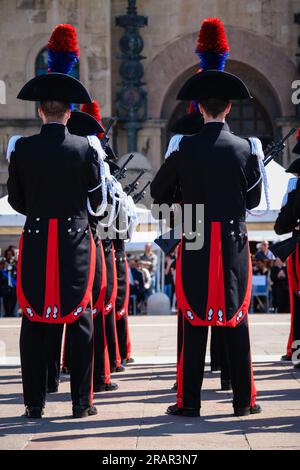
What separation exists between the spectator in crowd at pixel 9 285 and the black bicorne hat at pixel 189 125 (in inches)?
500

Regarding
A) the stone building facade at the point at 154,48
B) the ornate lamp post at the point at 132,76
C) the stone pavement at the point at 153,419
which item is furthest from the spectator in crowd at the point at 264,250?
the stone pavement at the point at 153,419

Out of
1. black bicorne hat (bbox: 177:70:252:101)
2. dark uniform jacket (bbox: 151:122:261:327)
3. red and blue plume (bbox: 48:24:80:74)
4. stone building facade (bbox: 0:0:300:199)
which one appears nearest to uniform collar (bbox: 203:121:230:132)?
dark uniform jacket (bbox: 151:122:261:327)

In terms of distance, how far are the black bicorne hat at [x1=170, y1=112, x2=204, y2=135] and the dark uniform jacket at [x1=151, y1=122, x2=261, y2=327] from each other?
33.8 inches

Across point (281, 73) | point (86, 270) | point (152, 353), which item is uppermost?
point (281, 73)

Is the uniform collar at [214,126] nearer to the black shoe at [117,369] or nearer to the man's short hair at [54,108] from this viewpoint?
the man's short hair at [54,108]

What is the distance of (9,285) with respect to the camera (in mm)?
20375

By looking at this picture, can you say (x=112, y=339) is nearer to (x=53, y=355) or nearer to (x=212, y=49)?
(x=53, y=355)

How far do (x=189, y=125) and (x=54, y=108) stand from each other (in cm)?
125

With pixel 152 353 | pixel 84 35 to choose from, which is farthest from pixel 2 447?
pixel 84 35

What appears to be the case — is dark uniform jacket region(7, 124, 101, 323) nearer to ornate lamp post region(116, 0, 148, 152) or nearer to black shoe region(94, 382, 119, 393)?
black shoe region(94, 382, 119, 393)

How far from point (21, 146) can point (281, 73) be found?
20871 mm

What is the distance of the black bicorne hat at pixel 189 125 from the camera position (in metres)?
7.92
